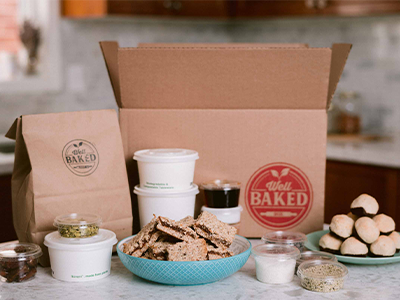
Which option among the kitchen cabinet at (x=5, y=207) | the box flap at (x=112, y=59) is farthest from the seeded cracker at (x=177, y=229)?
the kitchen cabinet at (x=5, y=207)

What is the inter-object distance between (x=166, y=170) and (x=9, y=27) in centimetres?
255

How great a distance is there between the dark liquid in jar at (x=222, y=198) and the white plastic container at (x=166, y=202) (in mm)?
52

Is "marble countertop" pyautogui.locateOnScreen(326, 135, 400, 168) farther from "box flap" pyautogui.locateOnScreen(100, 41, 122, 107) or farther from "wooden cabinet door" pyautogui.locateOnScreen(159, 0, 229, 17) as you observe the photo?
"box flap" pyautogui.locateOnScreen(100, 41, 122, 107)

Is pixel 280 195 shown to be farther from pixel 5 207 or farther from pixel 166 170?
pixel 5 207

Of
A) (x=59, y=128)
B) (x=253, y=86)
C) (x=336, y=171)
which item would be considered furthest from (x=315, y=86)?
(x=336, y=171)

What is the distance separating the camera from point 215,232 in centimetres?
98

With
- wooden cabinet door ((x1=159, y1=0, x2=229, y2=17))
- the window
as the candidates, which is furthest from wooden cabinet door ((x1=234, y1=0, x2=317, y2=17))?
the window

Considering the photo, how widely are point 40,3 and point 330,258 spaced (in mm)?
2951

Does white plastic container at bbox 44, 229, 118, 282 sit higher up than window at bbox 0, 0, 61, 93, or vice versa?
window at bbox 0, 0, 61, 93

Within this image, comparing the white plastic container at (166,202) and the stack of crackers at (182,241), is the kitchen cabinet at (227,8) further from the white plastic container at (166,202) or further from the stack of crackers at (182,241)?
the stack of crackers at (182,241)

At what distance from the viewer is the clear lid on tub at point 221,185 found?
120 centimetres

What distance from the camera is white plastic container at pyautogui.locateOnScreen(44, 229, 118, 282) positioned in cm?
98

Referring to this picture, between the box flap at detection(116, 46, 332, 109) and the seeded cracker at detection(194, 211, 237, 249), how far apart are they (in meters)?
0.39

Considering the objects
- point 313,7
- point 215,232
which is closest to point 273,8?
point 313,7
